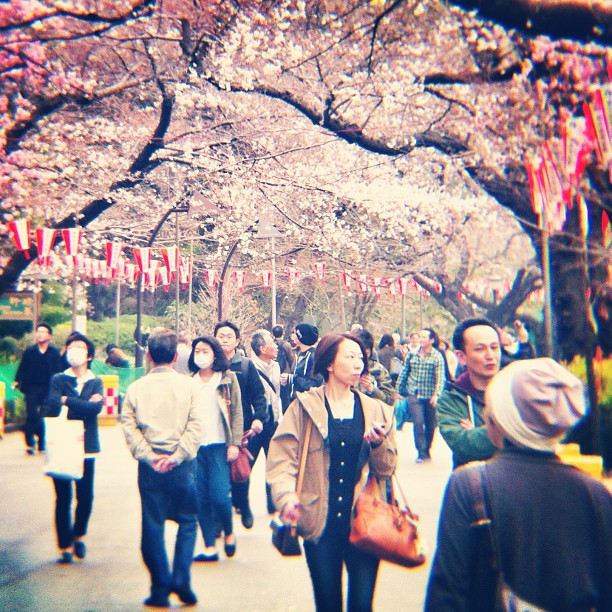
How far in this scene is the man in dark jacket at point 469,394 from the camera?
13.4 feet

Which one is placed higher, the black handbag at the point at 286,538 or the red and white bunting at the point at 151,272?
the red and white bunting at the point at 151,272

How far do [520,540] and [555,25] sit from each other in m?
2.66

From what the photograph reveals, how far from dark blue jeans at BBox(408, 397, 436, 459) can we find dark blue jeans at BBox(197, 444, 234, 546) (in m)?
5.66

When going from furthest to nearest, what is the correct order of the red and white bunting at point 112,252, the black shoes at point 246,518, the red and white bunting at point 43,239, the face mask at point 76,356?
1. the red and white bunting at point 112,252
2. the red and white bunting at point 43,239
3. the black shoes at point 246,518
4. the face mask at point 76,356

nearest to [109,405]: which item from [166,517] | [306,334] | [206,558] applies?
[306,334]

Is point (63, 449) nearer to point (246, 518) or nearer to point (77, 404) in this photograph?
point (77, 404)

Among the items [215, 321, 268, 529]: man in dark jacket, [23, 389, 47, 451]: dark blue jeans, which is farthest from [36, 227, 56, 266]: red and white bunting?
[215, 321, 268, 529]: man in dark jacket

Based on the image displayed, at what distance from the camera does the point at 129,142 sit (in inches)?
632

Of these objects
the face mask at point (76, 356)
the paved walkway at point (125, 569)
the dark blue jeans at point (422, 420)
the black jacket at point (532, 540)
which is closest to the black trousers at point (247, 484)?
the paved walkway at point (125, 569)

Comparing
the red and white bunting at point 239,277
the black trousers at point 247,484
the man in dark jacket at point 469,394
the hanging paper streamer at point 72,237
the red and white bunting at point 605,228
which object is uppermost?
the red and white bunting at point 239,277

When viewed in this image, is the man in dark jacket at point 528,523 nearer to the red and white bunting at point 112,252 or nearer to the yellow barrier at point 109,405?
the yellow barrier at point 109,405

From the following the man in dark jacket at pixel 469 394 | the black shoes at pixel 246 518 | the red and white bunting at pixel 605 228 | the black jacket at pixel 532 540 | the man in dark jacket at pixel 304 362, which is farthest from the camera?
the red and white bunting at pixel 605 228

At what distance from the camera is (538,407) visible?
7.79 ft

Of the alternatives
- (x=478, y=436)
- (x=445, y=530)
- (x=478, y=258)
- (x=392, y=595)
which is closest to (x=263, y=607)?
(x=392, y=595)
